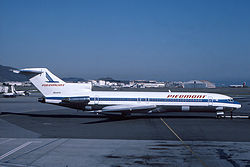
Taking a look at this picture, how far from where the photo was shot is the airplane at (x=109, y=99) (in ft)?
79.0

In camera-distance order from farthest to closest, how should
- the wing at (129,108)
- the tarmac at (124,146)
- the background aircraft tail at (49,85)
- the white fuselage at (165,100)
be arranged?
1. the background aircraft tail at (49,85)
2. the white fuselage at (165,100)
3. the wing at (129,108)
4. the tarmac at (124,146)

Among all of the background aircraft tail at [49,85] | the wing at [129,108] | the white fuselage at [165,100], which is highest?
the background aircraft tail at [49,85]

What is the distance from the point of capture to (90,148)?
12594mm

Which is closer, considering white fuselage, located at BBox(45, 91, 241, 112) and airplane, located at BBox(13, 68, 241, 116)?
airplane, located at BBox(13, 68, 241, 116)

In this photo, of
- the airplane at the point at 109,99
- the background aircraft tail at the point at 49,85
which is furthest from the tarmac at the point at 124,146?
the background aircraft tail at the point at 49,85

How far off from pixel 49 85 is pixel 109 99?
6.31 meters

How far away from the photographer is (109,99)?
957 inches

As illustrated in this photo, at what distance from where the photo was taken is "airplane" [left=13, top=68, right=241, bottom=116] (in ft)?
79.0

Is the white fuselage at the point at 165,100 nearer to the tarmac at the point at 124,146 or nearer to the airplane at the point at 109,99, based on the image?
the airplane at the point at 109,99

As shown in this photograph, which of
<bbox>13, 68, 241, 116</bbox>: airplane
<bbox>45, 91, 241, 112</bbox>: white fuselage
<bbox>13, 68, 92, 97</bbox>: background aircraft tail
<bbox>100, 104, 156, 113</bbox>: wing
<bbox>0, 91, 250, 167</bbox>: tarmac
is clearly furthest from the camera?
<bbox>13, 68, 92, 97</bbox>: background aircraft tail

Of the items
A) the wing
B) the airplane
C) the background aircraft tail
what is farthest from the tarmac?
the background aircraft tail

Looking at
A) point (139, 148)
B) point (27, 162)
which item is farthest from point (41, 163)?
point (139, 148)

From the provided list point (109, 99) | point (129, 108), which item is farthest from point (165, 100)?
point (109, 99)

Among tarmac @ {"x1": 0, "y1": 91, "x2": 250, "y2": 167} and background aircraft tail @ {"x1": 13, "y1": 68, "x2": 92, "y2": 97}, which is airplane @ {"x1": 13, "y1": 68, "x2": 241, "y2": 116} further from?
tarmac @ {"x1": 0, "y1": 91, "x2": 250, "y2": 167}
